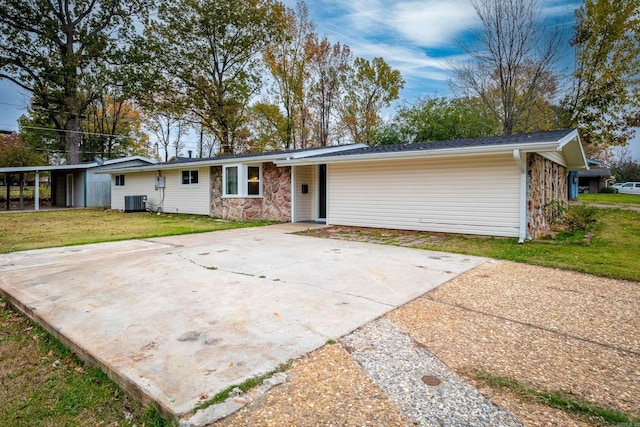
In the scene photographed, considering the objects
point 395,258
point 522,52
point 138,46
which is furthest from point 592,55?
point 138,46

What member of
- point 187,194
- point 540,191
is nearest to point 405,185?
point 540,191

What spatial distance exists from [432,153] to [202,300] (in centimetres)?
662

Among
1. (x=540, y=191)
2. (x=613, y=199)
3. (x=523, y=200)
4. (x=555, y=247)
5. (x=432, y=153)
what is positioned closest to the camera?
(x=555, y=247)

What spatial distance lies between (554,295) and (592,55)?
19.3m

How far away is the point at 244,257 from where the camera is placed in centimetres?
612

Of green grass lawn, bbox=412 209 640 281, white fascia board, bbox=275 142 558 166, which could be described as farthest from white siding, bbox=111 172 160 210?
green grass lawn, bbox=412 209 640 281

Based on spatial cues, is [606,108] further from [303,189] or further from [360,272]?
[360,272]

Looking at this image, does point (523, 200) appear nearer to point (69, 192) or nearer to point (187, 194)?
point (187, 194)

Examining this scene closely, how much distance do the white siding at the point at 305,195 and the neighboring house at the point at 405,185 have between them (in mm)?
35

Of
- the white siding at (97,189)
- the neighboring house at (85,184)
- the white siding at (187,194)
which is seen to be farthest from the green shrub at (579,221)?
the white siding at (97,189)

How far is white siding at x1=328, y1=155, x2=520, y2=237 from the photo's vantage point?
27.1ft

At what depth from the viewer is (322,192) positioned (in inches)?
490

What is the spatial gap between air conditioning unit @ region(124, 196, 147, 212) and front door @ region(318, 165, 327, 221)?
9696 mm

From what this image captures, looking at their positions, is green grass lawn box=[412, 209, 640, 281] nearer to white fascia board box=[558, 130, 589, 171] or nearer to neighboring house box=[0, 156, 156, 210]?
white fascia board box=[558, 130, 589, 171]
